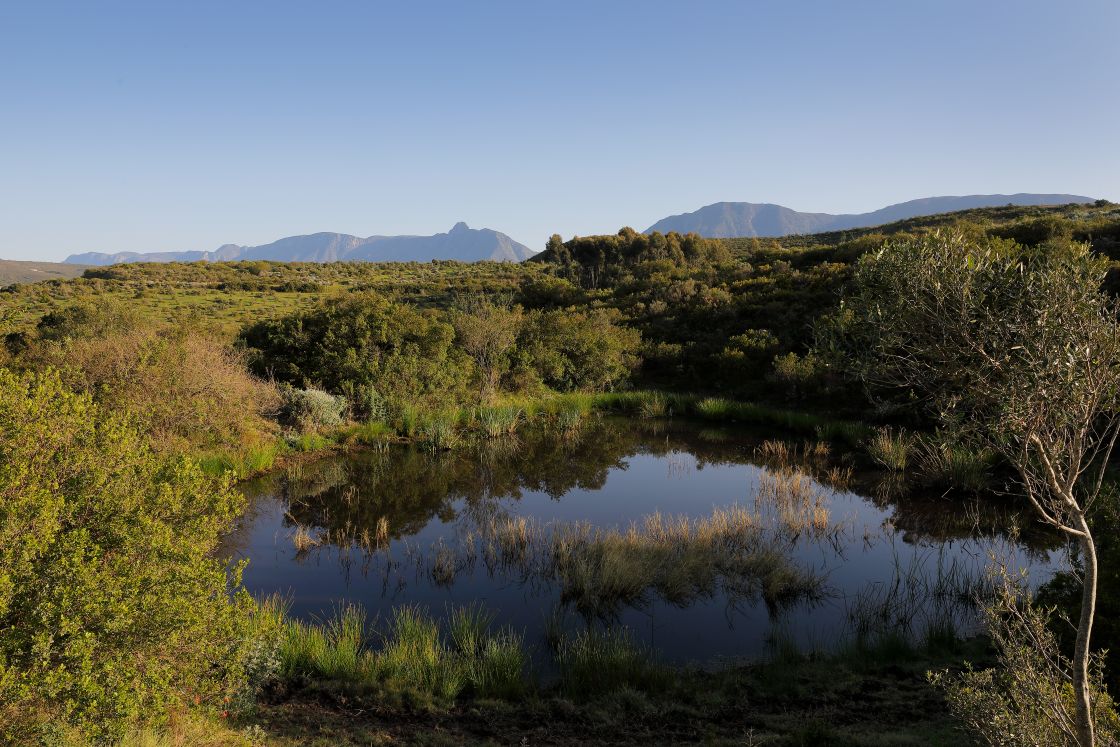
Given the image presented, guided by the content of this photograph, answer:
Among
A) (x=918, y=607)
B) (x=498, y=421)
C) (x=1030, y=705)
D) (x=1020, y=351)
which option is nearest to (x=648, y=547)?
(x=918, y=607)

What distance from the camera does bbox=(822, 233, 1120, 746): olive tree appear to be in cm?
346

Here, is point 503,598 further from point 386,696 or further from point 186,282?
point 186,282

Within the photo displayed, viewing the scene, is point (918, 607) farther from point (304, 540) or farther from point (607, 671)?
point (304, 540)

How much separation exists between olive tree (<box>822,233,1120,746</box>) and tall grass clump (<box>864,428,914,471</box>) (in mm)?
12091

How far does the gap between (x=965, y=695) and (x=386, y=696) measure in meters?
5.36

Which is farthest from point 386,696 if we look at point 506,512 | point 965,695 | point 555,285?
point 555,285

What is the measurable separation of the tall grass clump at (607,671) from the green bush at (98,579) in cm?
345

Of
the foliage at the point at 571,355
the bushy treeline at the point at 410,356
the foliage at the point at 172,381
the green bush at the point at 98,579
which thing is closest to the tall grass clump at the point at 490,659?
the green bush at the point at 98,579

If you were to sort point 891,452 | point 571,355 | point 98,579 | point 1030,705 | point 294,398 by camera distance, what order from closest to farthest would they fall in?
point 1030,705 < point 98,579 < point 891,452 < point 294,398 < point 571,355

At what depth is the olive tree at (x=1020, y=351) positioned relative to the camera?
346cm

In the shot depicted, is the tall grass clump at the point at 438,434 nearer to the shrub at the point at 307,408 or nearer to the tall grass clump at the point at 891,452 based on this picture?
the shrub at the point at 307,408

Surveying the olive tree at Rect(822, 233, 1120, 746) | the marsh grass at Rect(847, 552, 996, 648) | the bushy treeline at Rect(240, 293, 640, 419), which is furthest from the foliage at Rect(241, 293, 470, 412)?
the olive tree at Rect(822, 233, 1120, 746)

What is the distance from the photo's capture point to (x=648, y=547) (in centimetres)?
1040

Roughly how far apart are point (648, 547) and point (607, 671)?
3690 millimetres
